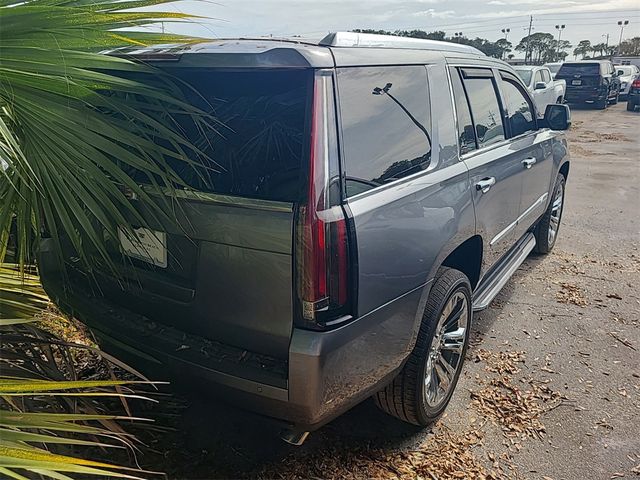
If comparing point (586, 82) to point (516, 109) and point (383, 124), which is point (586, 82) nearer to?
point (516, 109)

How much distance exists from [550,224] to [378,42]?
12.5 feet

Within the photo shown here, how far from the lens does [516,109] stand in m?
4.31

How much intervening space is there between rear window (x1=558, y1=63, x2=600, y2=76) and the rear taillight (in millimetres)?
22231

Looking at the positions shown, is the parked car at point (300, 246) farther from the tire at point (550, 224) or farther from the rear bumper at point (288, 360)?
the tire at point (550, 224)

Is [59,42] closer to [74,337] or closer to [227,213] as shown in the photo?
[227,213]

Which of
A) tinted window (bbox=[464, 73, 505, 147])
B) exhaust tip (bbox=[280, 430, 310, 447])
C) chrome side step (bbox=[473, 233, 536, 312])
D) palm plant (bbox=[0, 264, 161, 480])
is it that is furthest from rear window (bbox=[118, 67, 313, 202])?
chrome side step (bbox=[473, 233, 536, 312])

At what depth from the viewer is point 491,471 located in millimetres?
2648

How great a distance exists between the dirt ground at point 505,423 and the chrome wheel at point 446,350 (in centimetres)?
19

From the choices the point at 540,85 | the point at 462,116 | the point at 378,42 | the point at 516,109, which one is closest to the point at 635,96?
the point at 540,85

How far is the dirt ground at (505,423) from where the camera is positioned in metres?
2.65

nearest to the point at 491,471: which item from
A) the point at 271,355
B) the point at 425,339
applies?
the point at 425,339

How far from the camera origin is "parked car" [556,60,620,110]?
2098 cm

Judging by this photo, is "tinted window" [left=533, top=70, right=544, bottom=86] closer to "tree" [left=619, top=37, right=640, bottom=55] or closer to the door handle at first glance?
the door handle

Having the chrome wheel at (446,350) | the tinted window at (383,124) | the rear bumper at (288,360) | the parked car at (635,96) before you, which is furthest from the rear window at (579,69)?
the rear bumper at (288,360)
